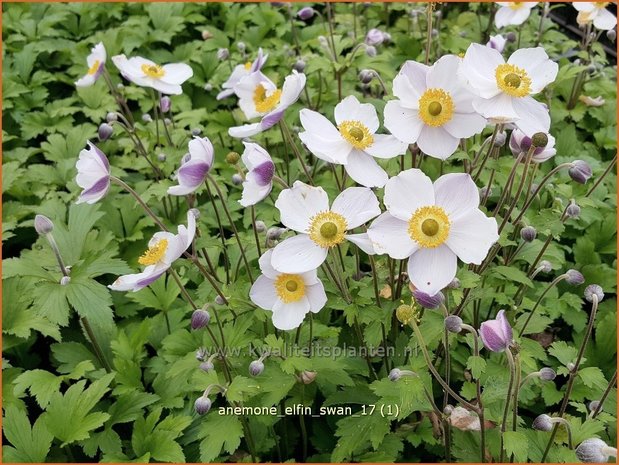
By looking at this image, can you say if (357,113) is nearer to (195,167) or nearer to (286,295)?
(195,167)

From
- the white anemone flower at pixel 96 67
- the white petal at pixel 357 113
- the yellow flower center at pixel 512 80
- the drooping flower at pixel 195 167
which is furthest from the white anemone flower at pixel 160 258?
the white anemone flower at pixel 96 67

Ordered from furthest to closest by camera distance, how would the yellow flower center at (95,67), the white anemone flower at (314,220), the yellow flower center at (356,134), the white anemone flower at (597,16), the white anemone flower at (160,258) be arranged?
the white anemone flower at (597,16), the yellow flower center at (95,67), the yellow flower center at (356,134), the white anemone flower at (160,258), the white anemone flower at (314,220)

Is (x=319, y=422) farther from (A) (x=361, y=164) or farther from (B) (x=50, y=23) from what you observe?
(B) (x=50, y=23)

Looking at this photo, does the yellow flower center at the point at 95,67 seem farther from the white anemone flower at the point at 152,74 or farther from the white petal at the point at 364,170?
the white petal at the point at 364,170

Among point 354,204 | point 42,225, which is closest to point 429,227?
point 354,204

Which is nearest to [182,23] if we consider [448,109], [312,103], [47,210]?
[312,103]

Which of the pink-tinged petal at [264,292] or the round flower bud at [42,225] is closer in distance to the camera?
the pink-tinged petal at [264,292]

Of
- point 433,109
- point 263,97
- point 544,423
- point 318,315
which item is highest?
point 433,109
